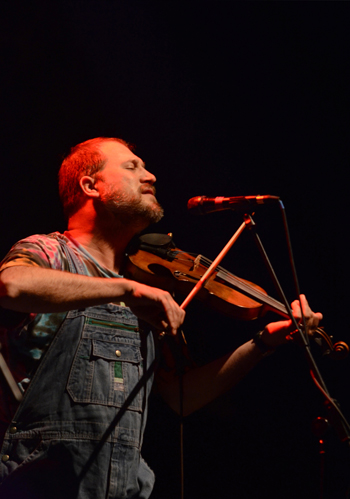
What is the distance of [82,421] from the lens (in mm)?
1818

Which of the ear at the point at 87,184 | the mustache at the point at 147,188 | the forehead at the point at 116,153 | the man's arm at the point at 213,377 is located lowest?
the man's arm at the point at 213,377

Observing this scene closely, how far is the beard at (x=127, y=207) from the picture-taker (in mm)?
2516

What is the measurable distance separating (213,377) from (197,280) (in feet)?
1.63

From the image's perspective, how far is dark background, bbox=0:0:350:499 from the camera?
307 cm

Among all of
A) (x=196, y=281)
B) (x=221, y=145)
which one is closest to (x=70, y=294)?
(x=196, y=281)

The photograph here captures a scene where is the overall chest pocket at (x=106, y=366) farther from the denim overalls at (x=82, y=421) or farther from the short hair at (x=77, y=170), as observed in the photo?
the short hair at (x=77, y=170)

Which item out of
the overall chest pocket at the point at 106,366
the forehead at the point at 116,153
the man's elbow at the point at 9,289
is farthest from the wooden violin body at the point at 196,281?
the man's elbow at the point at 9,289

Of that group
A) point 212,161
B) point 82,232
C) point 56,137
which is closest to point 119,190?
point 82,232

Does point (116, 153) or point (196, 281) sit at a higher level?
point (116, 153)

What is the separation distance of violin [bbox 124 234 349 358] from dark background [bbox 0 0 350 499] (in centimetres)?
85

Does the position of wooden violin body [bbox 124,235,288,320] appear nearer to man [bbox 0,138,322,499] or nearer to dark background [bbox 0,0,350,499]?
man [bbox 0,138,322,499]

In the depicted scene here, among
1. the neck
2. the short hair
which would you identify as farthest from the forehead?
the neck

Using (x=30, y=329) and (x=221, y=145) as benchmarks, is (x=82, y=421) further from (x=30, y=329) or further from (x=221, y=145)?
(x=221, y=145)

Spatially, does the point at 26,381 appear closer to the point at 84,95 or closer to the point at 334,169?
the point at 84,95
